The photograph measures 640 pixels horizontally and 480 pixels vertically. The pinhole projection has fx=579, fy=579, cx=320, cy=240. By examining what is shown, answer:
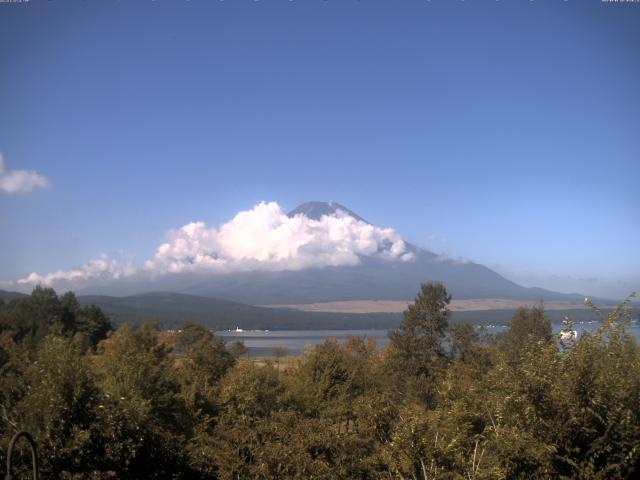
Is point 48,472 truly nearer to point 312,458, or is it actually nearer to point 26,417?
point 26,417

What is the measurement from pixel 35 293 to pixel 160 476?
81.3 metres

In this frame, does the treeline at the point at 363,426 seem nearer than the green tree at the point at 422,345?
Yes

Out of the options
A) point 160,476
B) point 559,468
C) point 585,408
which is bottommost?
point 160,476

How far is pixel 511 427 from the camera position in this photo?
12672mm

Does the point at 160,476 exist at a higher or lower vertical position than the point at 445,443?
lower

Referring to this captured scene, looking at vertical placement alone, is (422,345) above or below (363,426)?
below

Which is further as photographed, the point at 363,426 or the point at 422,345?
the point at 422,345

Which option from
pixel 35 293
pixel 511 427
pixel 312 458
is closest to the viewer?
pixel 511 427

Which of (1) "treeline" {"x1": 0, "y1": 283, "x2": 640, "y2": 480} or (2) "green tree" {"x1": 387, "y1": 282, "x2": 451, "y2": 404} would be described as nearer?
(1) "treeline" {"x1": 0, "y1": 283, "x2": 640, "y2": 480}

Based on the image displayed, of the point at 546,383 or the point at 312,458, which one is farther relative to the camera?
the point at 312,458

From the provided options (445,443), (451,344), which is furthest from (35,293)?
(445,443)

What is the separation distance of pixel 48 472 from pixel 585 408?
1282cm

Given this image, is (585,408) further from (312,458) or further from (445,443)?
(312,458)

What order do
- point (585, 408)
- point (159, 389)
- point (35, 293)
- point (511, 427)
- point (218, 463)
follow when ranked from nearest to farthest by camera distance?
1. point (585, 408)
2. point (511, 427)
3. point (218, 463)
4. point (159, 389)
5. point (35, 293)
